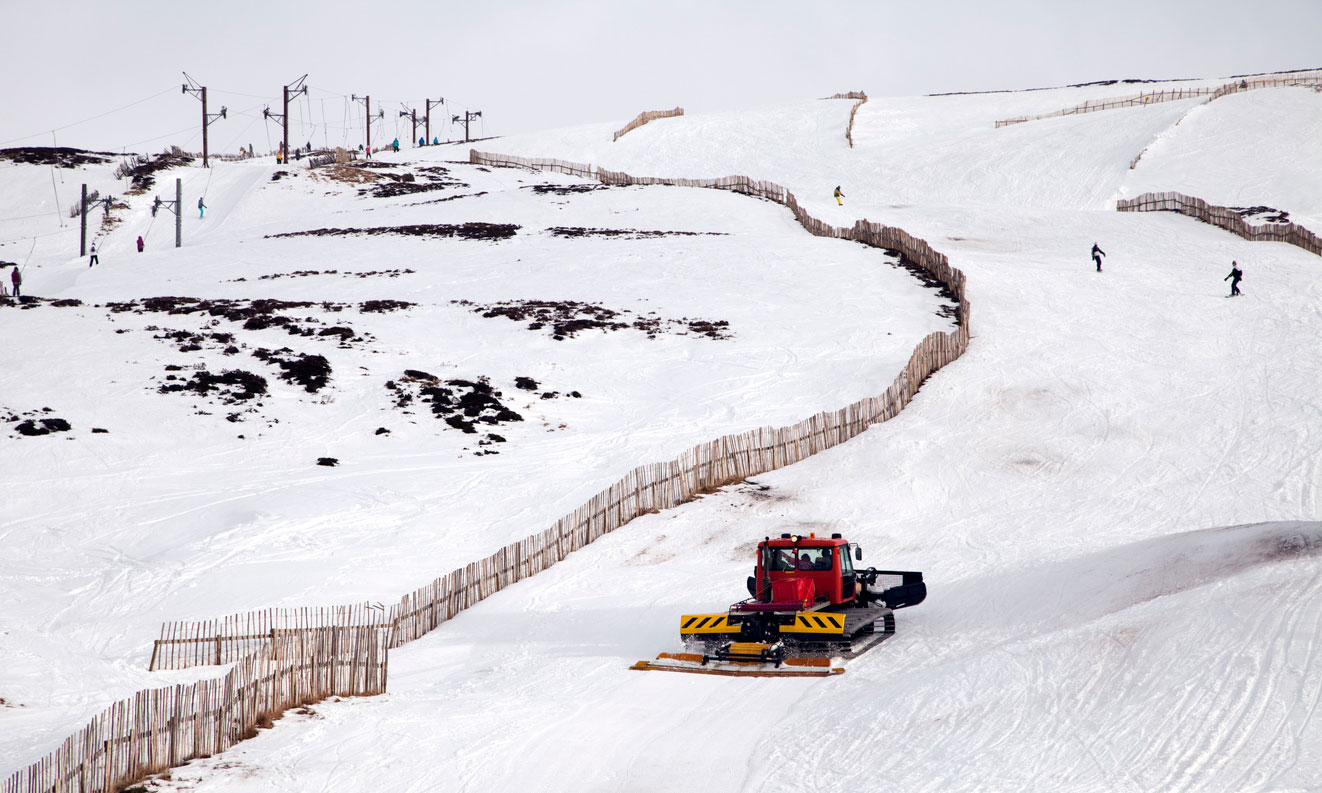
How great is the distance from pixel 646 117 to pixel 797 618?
3322 inches

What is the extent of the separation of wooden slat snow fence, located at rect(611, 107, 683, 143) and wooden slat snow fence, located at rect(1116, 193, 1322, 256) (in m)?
43.7

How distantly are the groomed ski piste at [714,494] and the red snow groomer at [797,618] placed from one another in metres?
0.51

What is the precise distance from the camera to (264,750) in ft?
37.4

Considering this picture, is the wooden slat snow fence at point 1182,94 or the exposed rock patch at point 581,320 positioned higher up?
the wooden slat snow fence at point 1182,94

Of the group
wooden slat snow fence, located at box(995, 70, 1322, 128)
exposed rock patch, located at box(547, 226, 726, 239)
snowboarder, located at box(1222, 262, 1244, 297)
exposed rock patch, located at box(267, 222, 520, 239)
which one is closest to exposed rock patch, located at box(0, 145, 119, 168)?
exposed rock patch, located at box(267, 222, 520, 239)

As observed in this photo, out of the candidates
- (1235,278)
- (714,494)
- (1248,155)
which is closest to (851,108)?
(1248,155)

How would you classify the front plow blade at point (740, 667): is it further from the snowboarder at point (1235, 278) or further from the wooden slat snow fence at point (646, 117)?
the wooden slat snow fence at point (646, 117)

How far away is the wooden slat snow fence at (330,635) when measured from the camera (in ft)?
32.2

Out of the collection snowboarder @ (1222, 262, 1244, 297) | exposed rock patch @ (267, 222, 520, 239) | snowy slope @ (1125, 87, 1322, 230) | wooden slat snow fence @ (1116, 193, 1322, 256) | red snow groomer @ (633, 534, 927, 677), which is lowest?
red snow groomer @ (633, 534, 927, 677)

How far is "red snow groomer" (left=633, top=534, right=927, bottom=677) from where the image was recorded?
49.2 feet

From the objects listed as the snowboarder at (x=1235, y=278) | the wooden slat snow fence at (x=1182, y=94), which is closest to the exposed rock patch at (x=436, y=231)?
the snowboarder at (x=1235, y=278)

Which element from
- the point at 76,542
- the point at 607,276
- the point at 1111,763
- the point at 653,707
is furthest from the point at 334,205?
the point at 1111,763

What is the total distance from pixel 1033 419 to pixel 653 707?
1976cm

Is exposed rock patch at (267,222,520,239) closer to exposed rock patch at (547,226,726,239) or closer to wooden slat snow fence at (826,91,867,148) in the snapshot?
exposed rock patch at (547,226,726,239)
